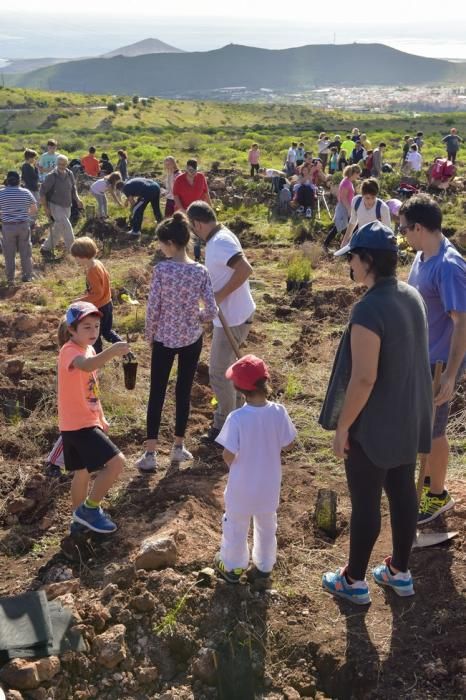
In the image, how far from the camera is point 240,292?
19.0ft

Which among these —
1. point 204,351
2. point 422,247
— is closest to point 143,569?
point 422,247

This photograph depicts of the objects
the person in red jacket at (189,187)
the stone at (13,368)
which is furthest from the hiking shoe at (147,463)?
the person in red jacket at (189,187)

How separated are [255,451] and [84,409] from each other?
3.90ft

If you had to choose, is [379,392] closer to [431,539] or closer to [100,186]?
[431,539]

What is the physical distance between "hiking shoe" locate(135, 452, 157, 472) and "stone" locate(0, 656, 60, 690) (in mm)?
2318

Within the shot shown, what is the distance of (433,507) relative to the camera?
4691 mm

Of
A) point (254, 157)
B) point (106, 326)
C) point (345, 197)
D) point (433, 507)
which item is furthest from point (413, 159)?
point (433, 507)

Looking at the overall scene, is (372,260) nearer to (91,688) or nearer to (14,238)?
(91,688)

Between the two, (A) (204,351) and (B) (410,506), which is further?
(A) (204,351)

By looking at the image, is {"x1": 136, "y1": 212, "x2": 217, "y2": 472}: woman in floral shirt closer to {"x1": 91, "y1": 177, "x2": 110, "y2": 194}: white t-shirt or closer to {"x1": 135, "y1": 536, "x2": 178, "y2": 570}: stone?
{"x1": 135, "y1": 536, "x2": 178, "y2": 570}: stone

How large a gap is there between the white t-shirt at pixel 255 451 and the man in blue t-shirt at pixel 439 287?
96 cm

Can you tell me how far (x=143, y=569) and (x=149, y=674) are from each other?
67 cm

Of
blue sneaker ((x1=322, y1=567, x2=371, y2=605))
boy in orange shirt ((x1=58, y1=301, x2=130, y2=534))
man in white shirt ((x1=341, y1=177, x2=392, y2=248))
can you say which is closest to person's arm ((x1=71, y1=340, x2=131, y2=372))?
boy in orange shirt ((x1=58, y1=301, x2=130, y2=534))

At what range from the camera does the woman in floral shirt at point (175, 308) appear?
5.24 meters
